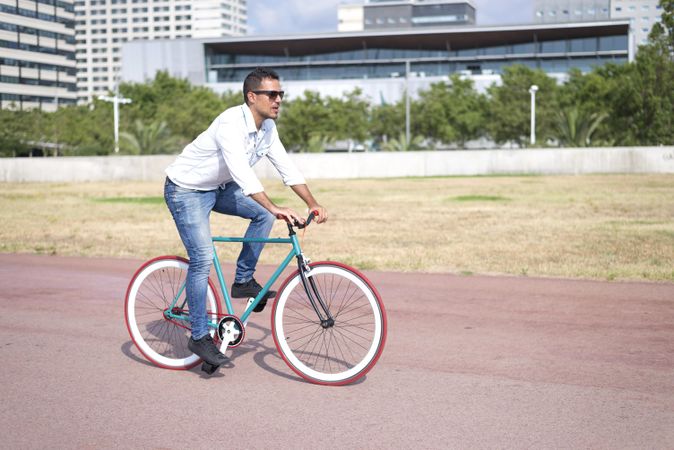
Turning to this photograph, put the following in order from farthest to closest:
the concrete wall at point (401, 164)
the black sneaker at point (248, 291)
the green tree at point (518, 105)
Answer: the green tree at point (518, 105), the concrete wall at point (401, 164), the black sneaker at point (248, 291)

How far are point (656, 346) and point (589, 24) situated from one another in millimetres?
82918

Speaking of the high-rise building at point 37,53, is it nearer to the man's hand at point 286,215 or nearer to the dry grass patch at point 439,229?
the dry grass patch at point 439,229

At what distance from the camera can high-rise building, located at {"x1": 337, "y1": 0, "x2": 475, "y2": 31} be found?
15062 centimetres

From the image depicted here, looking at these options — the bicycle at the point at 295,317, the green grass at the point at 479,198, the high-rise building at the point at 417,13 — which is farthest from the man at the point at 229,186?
the high-rise building at the point at 417,13

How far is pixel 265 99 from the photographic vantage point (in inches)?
192

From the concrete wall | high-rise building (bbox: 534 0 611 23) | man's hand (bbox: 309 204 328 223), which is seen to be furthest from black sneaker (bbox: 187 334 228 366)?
high-rise building (bbox: 534 0 611 23)

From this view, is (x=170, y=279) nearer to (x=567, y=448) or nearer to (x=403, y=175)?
(x=567, y=448)

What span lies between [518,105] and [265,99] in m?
54.3

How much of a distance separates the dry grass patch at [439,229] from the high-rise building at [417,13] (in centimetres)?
12996

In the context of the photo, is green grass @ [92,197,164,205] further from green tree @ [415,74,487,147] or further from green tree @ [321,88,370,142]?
green tree @ [415,74,487,147]

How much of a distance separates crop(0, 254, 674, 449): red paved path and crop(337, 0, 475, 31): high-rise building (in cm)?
14908

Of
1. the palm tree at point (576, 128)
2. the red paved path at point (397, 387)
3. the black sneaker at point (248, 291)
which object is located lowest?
the red paved path at point (397, 387)

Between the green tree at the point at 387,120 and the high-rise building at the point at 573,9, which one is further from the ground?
the high-rise building at the point at 573,9

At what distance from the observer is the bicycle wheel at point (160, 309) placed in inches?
209
